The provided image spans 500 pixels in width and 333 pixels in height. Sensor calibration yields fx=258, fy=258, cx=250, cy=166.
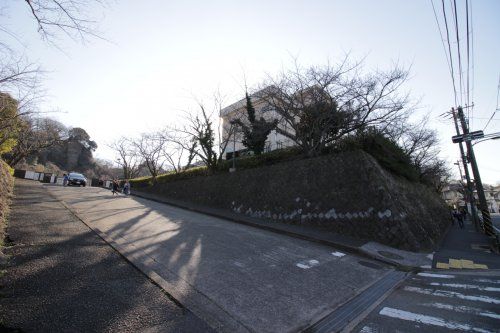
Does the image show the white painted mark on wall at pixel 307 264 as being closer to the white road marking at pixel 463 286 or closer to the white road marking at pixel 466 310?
the white road marking at pixel 466 310

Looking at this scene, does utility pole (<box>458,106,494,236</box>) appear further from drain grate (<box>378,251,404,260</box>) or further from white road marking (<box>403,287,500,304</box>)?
white road marking (<box>403,287,500,304</box>)

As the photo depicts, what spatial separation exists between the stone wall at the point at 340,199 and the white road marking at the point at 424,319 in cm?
619

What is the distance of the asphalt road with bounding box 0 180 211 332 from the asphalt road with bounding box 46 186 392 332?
37 cm

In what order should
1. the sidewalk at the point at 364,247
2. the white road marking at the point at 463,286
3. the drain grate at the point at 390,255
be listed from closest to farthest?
the white road marking at the point at 463,286 < the sidewalk at the point at 364,247 < the drain grate at the point at 390,255

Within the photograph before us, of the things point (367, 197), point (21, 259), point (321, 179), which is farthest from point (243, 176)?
point (21, 259)

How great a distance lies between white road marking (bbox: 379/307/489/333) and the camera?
4164 mm

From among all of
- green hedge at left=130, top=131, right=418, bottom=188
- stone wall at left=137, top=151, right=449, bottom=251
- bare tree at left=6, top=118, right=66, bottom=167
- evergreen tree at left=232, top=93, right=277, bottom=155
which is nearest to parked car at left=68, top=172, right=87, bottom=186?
bare tree at left=6, top=118, right=66, bottom=167

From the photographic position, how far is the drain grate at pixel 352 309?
166 inches

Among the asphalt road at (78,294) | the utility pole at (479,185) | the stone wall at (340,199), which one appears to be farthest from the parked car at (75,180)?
the utility pole at (479,185)

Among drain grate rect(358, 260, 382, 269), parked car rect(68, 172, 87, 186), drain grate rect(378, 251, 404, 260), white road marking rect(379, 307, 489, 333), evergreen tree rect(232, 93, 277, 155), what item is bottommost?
white road marking rect(379, 307, 489, 333)

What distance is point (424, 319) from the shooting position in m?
4.48

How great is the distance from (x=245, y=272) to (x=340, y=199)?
7700 mm

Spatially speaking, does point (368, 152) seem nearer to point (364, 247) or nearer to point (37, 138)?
point (364, 247)

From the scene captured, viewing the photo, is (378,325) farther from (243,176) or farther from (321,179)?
(243,176)
